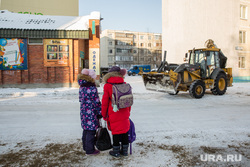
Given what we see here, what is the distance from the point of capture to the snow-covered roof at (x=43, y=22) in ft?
52.2

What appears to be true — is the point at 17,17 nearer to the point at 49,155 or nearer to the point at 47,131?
the point at 47,131

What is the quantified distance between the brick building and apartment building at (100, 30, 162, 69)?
49.5 m

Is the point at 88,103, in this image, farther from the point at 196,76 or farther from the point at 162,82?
the point at 196,76

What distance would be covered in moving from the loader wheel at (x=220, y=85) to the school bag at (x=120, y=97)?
9883mm

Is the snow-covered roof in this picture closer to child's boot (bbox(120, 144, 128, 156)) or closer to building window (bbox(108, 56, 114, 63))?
child's boot (bbox(120, 144, 128, 156))

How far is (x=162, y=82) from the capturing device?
10398 mm

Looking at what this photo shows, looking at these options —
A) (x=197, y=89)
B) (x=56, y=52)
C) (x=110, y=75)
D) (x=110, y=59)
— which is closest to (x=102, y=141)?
(x=110, y=75)

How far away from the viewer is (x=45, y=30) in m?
15.8

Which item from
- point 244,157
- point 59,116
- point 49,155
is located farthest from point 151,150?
point 59,116

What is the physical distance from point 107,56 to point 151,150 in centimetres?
6400

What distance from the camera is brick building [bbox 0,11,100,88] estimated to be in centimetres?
1577

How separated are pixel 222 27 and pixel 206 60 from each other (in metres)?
18.0

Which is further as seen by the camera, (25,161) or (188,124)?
(188,124)

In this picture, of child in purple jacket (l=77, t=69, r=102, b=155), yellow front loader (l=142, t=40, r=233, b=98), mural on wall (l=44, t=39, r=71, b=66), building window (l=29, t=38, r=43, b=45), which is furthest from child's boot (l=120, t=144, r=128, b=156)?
building window (l=29, t=38, r=43, b=45)
